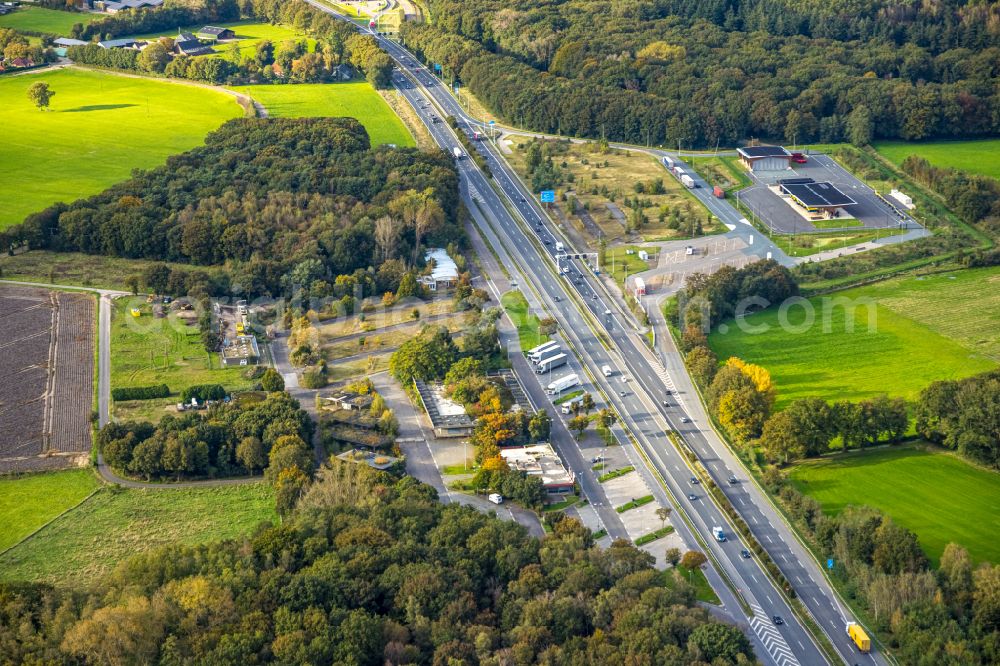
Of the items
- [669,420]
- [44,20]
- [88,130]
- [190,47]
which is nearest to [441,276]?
[669,420]

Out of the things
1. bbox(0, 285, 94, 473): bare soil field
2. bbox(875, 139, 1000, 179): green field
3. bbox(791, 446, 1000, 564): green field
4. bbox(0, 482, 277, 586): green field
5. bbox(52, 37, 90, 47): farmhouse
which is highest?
bbox(875, 139, 1000, 179): green field

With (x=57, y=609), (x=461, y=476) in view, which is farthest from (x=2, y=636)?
(x=461, y=476)

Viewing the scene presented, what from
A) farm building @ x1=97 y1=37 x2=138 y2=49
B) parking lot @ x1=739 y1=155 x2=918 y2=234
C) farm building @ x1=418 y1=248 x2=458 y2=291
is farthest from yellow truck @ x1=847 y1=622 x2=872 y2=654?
farm building @ x1=97 y1=37 x2=138 y2=49

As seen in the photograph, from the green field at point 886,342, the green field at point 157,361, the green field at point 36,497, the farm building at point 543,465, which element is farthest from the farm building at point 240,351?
the green field at point 886,342

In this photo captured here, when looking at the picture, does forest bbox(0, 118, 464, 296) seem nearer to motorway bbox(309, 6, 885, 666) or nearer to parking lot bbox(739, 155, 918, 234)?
motorway bbox(309, 6, 885, 666)

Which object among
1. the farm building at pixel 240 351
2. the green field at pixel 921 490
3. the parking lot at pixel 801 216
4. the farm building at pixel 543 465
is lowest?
the farm building at pixel 240 351

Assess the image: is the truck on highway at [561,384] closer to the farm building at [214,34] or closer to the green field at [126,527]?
the green field at [126,527]

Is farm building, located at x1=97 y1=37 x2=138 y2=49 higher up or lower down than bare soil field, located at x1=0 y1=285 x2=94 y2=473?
higher up
